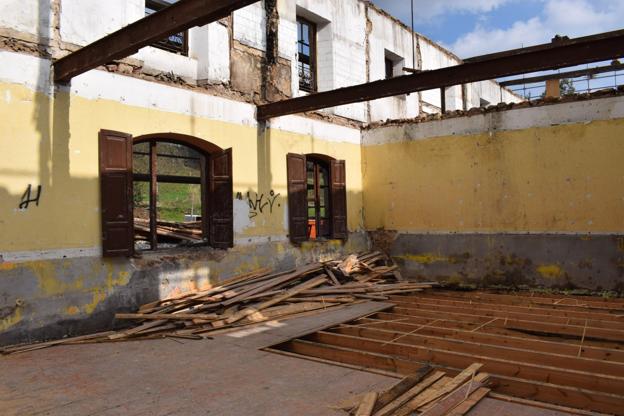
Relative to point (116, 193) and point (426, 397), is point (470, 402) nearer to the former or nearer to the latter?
point (426, 397)

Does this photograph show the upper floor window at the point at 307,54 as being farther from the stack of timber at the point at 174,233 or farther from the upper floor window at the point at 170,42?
the stack of timber at the point at 174,233

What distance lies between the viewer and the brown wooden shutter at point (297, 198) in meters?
9.21

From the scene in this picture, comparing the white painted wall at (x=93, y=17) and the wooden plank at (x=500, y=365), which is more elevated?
the white painted wall at (x=93, y=17)

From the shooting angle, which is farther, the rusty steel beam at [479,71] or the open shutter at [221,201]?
the open shutter at [221,201]

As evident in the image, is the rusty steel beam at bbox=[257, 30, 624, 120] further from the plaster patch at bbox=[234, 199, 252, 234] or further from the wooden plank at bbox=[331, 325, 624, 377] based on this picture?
the wooden plank at bbox=[331, 325, 624, 377]

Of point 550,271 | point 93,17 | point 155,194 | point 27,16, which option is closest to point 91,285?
point 155,194

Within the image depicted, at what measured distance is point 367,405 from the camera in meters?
3.39

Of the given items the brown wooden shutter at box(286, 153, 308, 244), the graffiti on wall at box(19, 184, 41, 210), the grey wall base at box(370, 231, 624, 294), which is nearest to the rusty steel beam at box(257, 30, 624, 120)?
Answer: the brown wooden shutter at box(286, 153, 308, 244)

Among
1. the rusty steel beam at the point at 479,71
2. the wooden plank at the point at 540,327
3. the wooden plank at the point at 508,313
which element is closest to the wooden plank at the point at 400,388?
the wooden plank at the point at 540,327

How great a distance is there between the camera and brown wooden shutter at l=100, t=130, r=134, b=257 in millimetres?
6312

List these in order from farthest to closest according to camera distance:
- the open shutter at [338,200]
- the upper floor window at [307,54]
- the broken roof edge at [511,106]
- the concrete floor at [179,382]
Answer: the upper floor window at [307,54], the open shutter at [338,200], the broken roof edge at [511,106], the concrete floor at [179,382]

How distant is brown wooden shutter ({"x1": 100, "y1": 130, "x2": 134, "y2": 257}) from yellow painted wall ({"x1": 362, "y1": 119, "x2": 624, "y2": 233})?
5923 millimetres

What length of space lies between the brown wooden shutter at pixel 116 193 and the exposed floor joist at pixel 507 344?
2.72 meters

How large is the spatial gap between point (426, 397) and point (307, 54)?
28.6 ft
